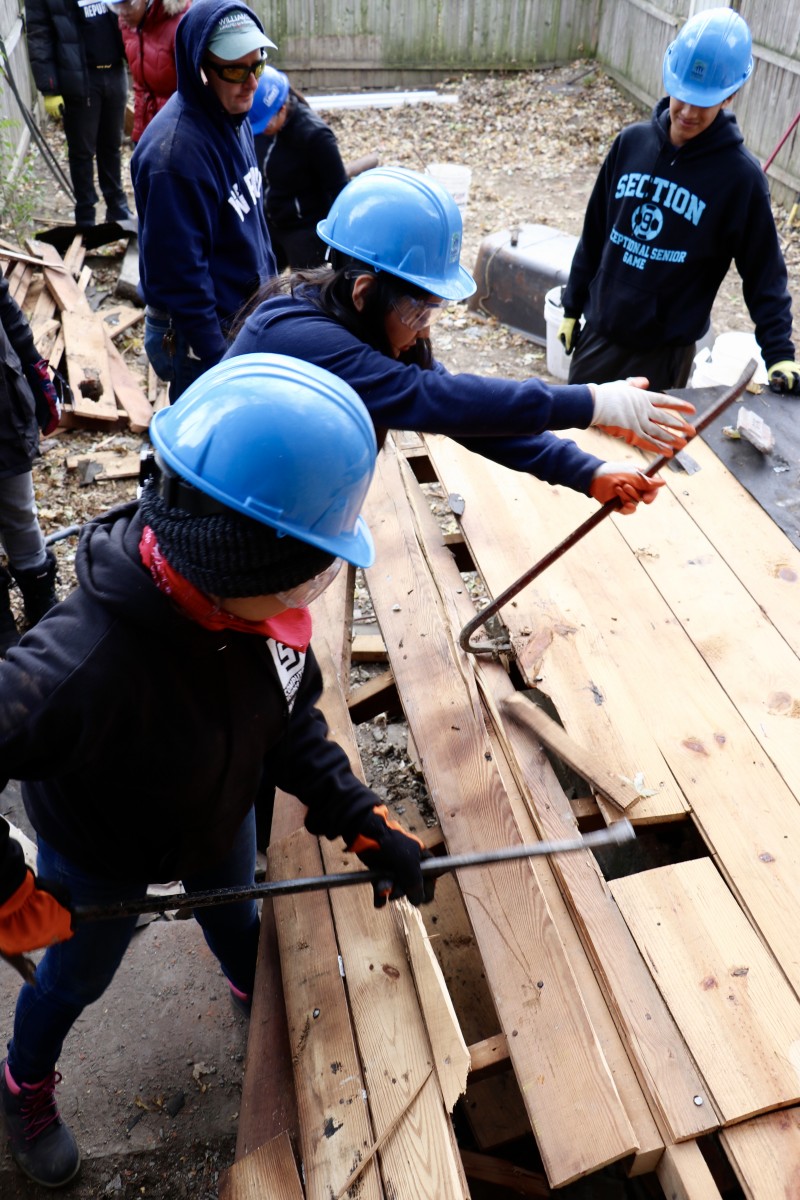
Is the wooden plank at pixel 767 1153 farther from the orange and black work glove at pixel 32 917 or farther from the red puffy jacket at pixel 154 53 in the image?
the red puffy jacket at pixel 154 53

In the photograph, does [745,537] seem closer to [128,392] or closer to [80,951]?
[80,951]

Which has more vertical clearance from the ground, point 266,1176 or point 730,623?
point 730,623

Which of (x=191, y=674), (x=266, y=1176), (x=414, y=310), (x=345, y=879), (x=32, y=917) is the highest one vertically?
(x=414, y=310)

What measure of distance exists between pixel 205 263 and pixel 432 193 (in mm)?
1561

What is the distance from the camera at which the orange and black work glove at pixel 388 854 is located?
224 centimetres

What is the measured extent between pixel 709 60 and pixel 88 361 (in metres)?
4.39

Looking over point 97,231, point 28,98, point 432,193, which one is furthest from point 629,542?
point 28,98

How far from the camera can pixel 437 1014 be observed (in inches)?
86.7

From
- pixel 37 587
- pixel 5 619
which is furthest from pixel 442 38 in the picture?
pixel 5 619

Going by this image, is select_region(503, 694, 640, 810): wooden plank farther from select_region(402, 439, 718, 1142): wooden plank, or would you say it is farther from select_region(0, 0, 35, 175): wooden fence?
select_region(0, 0, 35, 175): wooden fence

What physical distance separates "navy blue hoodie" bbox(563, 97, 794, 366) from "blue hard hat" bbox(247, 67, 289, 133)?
5.94ft

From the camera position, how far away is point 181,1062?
119 inches

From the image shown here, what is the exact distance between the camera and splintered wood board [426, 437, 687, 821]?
2.69 m

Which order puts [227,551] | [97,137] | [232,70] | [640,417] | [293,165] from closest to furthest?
[227,551] < [640,417] < [232,70] < [293,165] < [97,137]
